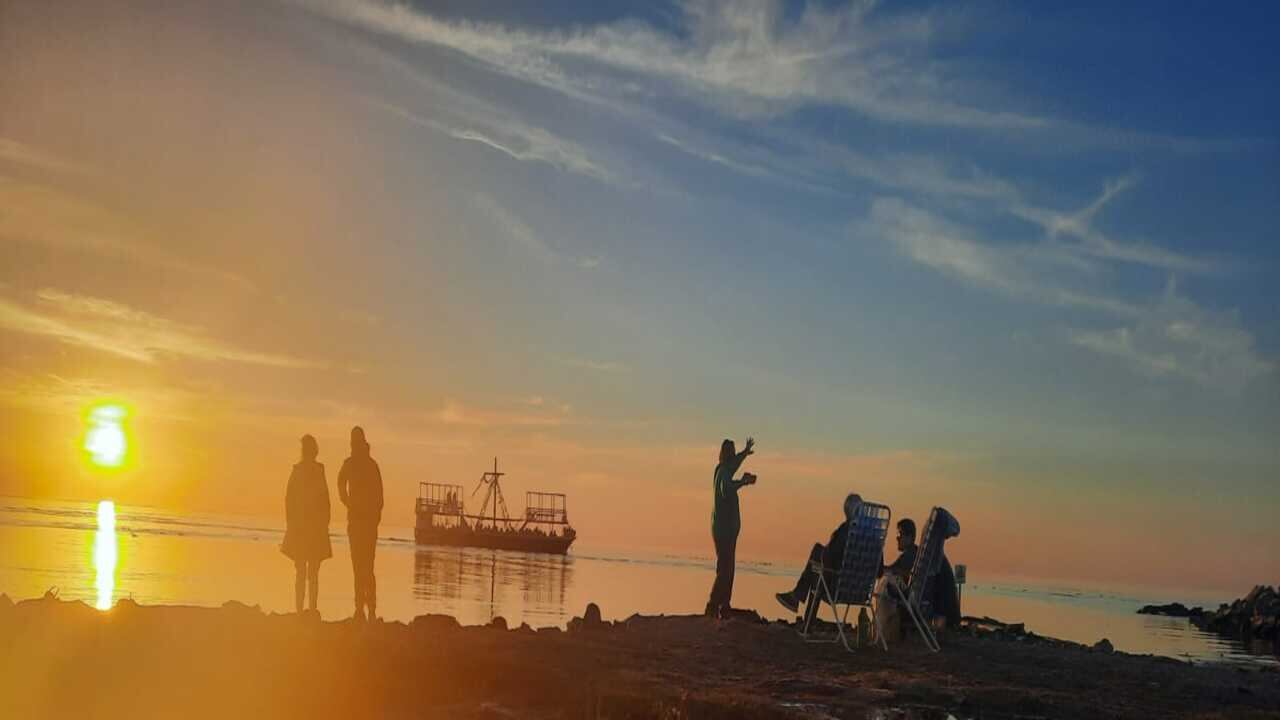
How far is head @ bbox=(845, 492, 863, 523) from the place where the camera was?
14719 millimetres

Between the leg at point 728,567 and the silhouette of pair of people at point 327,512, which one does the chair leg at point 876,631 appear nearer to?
the leg at point 728,567

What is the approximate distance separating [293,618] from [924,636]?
771 centimetres

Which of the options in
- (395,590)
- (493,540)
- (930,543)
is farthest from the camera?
(493,540)

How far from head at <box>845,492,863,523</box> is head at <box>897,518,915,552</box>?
918 millimetres

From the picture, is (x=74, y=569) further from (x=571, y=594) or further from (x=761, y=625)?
(x=761, y=625)

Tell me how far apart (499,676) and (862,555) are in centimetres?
588

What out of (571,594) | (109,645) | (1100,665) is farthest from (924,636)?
(571,594)

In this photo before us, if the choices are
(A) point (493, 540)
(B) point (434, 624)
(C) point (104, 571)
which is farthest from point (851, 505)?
(A) point (493, 540)

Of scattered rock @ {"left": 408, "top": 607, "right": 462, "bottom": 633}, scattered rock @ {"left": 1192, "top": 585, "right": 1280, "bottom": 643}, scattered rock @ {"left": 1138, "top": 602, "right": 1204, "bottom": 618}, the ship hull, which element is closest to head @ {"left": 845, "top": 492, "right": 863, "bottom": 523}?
scattered rock @ {"left": 408, "top": 607, "right": 462, "bottom": 633}

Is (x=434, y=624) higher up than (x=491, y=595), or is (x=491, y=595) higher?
(x=434, y=624)

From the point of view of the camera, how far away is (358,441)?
45.1 feet

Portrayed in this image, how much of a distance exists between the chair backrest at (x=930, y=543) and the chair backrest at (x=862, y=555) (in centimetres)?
66

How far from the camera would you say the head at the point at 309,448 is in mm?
14047

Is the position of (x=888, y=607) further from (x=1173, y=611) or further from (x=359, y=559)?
(x=1173, y=611)
